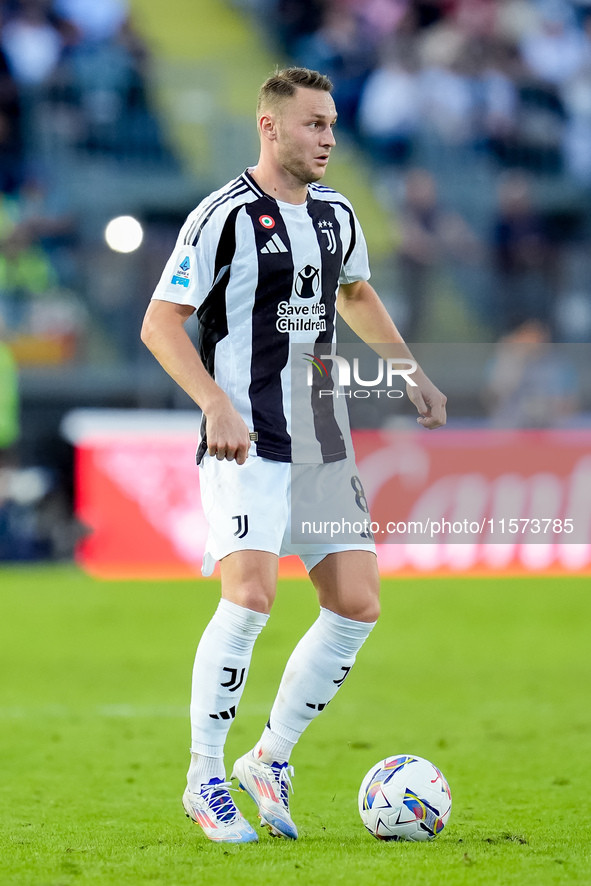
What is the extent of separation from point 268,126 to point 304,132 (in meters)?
0.13

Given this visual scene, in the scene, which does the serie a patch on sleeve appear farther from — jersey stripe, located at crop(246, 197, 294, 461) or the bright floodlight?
the bright floodlight

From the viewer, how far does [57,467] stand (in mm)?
13250

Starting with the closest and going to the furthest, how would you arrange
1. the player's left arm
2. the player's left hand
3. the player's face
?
the player's face < the player's left hand < the player's left arm

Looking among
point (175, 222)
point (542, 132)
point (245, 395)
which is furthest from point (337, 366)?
point (542, 132)

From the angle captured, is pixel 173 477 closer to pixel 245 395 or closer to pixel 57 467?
pixel 57 467

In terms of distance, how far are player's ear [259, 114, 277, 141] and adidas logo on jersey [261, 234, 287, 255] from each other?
31 centimetres

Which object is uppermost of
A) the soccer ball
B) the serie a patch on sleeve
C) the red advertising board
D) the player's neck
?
the player's neck

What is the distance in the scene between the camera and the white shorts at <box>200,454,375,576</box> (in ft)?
12.6

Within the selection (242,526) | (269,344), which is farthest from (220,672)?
(269,344)

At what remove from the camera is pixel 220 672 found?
380 cm

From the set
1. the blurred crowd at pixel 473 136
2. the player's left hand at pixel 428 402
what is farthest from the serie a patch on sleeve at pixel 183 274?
the blurred crowd at pixel 473 136

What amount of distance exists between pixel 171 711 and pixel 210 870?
3350 mm

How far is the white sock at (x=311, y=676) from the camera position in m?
4.00

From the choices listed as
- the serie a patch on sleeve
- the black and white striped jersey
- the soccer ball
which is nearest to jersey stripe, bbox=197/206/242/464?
the black and white striped jersey
